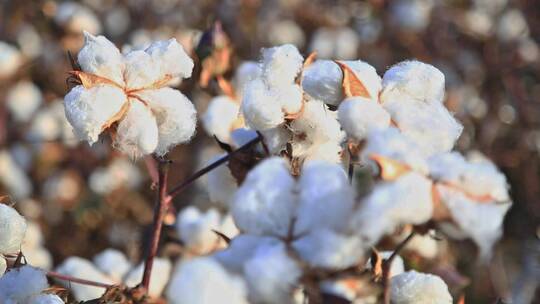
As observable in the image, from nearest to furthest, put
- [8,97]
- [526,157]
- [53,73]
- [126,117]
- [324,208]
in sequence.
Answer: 1. [324,208]
2. [126,117]
3. [526,157]
4. [8,97]
5. [53,73]

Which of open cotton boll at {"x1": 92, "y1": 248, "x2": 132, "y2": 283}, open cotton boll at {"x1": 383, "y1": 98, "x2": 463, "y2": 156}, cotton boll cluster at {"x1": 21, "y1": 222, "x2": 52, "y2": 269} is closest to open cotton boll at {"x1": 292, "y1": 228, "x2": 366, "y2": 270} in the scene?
open cotton boll at {"x1": 383, "y1": 98, "x2": 463, "y2": 156}

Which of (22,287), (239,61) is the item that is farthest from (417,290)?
(239,61)

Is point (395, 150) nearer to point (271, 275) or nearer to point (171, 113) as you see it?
point (271, 275)

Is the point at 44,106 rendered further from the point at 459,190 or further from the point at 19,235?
the point at 459,190

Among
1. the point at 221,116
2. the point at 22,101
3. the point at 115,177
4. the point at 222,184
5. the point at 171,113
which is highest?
the point at 171,113

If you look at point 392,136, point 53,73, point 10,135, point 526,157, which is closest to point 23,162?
point 10,135

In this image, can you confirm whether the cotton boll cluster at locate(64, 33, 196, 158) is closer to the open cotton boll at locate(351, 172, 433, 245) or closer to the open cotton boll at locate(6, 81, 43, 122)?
the open cotton boll at locate(351, 172, 433, 245)
